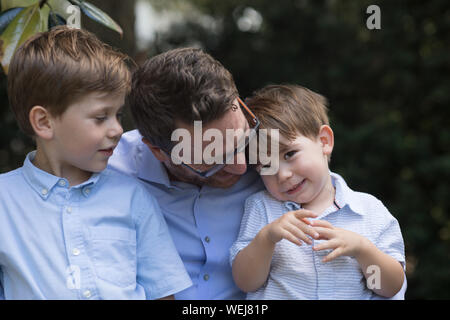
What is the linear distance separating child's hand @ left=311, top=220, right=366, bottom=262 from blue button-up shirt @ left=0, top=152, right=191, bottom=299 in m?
0.48

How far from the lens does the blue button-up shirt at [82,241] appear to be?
155cm

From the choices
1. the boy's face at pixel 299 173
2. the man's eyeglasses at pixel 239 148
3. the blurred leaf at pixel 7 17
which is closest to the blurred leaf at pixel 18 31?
the blurred leaf at pixel 7 17

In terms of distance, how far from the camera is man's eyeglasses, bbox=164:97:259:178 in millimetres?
1758

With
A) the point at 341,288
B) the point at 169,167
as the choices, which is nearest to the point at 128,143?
the point at 169,167

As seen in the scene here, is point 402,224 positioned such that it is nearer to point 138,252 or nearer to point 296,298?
point 296,298

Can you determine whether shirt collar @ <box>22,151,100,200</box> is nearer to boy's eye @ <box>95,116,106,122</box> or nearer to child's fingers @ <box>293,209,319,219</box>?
boy's eye @ <box>95,116,106,122</box>

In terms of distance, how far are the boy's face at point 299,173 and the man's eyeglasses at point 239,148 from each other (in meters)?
0.11

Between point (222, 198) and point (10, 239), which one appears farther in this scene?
point (222, 198)

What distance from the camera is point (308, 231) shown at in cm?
161

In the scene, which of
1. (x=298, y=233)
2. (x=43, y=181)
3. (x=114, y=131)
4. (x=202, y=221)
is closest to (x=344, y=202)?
(x=298, y=233)

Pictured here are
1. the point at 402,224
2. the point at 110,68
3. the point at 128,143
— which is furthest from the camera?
the point at 402,224

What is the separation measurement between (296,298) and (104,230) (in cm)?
68

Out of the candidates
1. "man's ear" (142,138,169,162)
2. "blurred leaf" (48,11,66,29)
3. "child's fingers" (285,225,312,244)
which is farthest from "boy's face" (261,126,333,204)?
"blurred leaf" (48,11,66,29)
